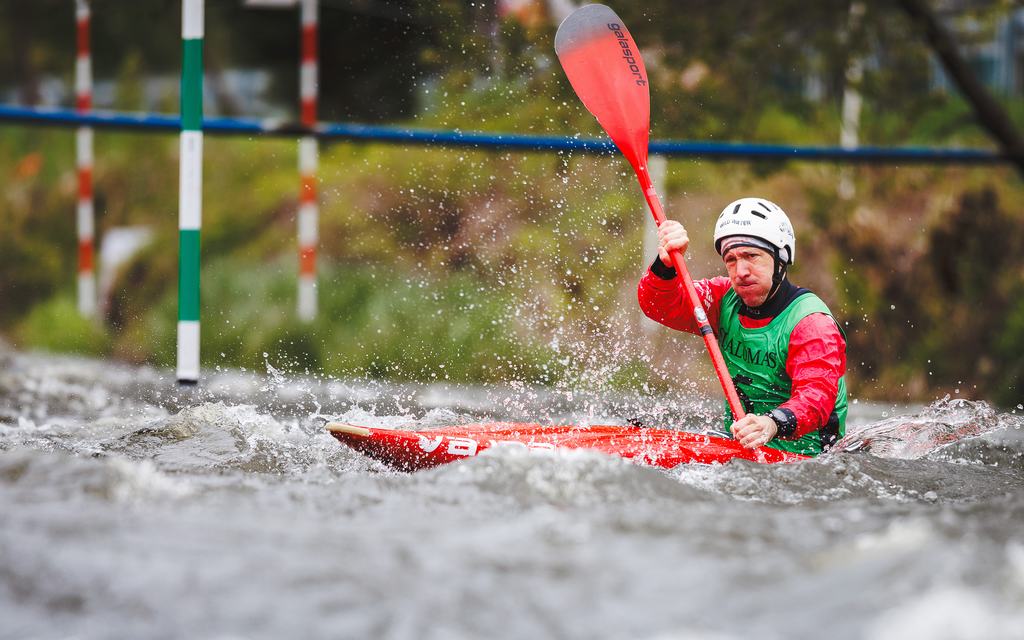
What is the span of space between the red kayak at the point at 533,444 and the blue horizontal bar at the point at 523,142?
242 cm

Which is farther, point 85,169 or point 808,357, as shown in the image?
point 85,169

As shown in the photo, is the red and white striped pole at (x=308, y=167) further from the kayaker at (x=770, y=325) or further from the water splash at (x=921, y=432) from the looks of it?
the water splash at (x=921, y=432)

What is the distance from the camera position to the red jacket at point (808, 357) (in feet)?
12.0

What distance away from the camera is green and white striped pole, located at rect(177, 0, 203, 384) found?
4.20m

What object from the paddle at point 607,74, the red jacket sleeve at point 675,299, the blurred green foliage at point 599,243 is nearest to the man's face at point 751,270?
the red jacket sleeve at point 675,299

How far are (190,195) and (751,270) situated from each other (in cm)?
188

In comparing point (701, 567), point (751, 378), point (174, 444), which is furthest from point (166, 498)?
point (751, 378)

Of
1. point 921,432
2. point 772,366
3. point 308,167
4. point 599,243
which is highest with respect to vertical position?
point 308,167

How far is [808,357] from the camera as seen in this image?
377 cm

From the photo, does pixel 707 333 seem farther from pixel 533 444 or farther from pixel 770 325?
pixel 533 444

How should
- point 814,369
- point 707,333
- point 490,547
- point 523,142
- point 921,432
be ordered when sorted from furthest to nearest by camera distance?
1. point 523,142
2. point 921,432
3. point 707,333
4. point 814,369
5. point 490,547

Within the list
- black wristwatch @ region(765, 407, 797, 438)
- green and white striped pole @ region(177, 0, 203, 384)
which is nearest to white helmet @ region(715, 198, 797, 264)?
black wristwatch @ region(765, 407, 797, 438)

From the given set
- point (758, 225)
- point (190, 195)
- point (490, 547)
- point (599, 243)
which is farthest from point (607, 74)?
point (490, 547)

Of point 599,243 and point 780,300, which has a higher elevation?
point 599,243
